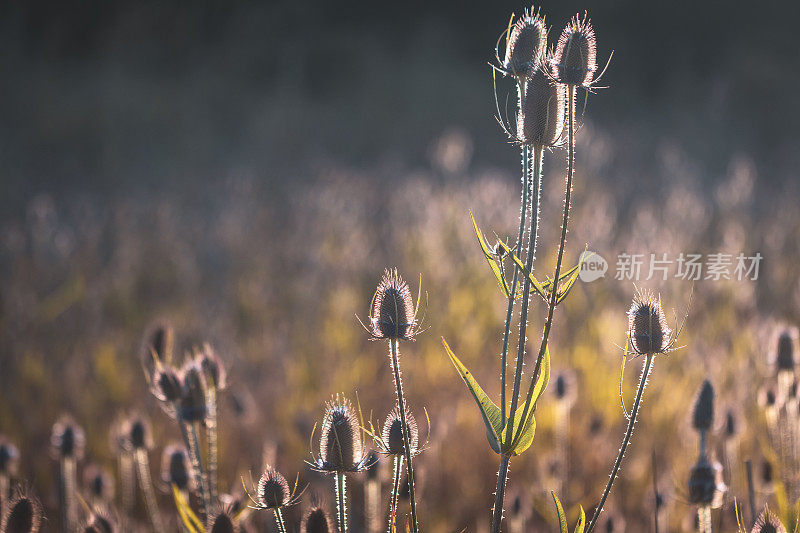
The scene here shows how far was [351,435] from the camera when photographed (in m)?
1.17

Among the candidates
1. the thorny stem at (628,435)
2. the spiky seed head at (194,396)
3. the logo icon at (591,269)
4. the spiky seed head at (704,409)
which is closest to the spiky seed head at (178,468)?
the spiky seed head at (194,396)

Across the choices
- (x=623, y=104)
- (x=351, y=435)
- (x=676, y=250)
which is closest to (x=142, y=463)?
(x=351, y=435)

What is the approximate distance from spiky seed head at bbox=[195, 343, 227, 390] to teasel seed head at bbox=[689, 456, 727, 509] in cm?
A: 99

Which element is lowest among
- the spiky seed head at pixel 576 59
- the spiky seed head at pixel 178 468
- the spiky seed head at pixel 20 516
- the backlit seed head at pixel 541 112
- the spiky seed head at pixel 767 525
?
the spiky seed head at pixel 178 468

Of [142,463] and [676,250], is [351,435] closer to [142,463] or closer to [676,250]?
[142,463]

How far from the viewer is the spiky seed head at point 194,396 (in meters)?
1.56

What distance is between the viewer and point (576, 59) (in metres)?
1.13

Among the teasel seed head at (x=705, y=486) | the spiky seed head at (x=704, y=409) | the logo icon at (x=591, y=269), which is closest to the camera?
the teasel seed head at (x=705, y=486)

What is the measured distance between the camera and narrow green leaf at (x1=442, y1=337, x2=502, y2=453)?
116cm

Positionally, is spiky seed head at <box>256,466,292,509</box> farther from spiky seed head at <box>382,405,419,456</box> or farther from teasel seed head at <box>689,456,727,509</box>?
teasel seed head at <box>689,456,727,509</box>

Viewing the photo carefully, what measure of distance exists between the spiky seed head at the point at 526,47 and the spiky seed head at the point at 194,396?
0.90 m

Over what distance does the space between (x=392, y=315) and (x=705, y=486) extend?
0.73m

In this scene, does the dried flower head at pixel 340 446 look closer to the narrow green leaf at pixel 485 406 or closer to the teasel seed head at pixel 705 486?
the narrow green leaf at pixel 485 406

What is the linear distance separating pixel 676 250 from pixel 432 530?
251 cm
